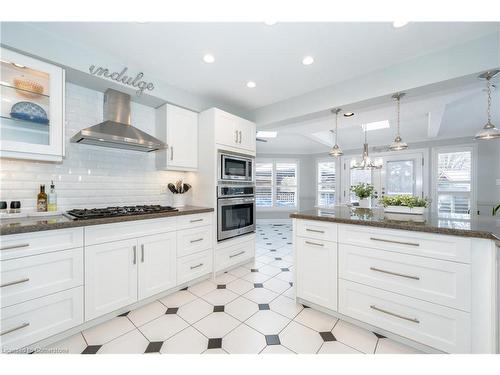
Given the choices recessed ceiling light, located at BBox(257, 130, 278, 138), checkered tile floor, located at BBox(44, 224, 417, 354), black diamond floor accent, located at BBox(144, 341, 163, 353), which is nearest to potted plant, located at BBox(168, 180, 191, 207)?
checkered tile floor, located at BBox(44, 224, 417, 354)

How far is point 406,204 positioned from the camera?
6.44ft

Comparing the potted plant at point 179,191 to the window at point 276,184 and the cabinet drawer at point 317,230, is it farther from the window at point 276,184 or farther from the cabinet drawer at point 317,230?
the window at point 276,184

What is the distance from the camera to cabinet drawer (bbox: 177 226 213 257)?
2.31 meters

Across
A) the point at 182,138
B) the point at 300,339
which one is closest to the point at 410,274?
the point at 300,339

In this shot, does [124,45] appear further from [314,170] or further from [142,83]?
[314,170]

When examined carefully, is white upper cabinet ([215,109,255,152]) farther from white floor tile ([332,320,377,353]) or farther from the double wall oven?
white floor tile ([332,320,377,353])

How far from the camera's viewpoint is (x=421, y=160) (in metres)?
4.89

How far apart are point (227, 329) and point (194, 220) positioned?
1199 mm

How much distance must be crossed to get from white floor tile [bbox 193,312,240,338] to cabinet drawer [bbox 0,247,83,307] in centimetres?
104

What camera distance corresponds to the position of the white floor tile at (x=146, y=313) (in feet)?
5.91

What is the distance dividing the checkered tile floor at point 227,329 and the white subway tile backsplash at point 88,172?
1.26 metres

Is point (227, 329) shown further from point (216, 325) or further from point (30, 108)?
point (30, 108)

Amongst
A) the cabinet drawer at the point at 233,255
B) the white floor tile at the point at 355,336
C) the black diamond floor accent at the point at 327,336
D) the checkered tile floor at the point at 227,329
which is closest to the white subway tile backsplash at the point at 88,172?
the cabinet drawer at the point at 233,255

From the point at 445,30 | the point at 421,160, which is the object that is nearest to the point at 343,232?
the point at 445,30
